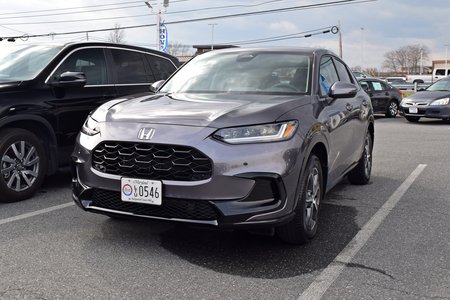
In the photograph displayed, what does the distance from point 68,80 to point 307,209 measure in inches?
121

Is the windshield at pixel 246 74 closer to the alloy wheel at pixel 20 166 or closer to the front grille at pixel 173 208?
the front grille at pixel 173 208

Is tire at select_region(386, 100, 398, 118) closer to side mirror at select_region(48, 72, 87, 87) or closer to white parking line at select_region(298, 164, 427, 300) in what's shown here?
white parking line at select_region(298, 164, 427, 300)

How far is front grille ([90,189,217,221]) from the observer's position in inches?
132

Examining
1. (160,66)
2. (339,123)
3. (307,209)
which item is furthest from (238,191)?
(160,66)

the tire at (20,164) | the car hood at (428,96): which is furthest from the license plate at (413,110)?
the tire at (20,164)

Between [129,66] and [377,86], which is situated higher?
[129,66]

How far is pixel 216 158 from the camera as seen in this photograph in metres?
3.32

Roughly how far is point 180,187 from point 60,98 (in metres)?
2.82

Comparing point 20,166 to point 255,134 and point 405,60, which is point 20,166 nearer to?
point 255,134

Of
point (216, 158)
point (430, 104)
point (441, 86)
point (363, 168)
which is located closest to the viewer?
point (216, 158)

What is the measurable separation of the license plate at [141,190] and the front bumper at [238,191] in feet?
0.15

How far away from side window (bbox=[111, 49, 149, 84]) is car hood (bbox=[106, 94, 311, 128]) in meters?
2.37

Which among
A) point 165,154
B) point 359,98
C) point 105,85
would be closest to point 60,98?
point 105,85

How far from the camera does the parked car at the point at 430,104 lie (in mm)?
15039
